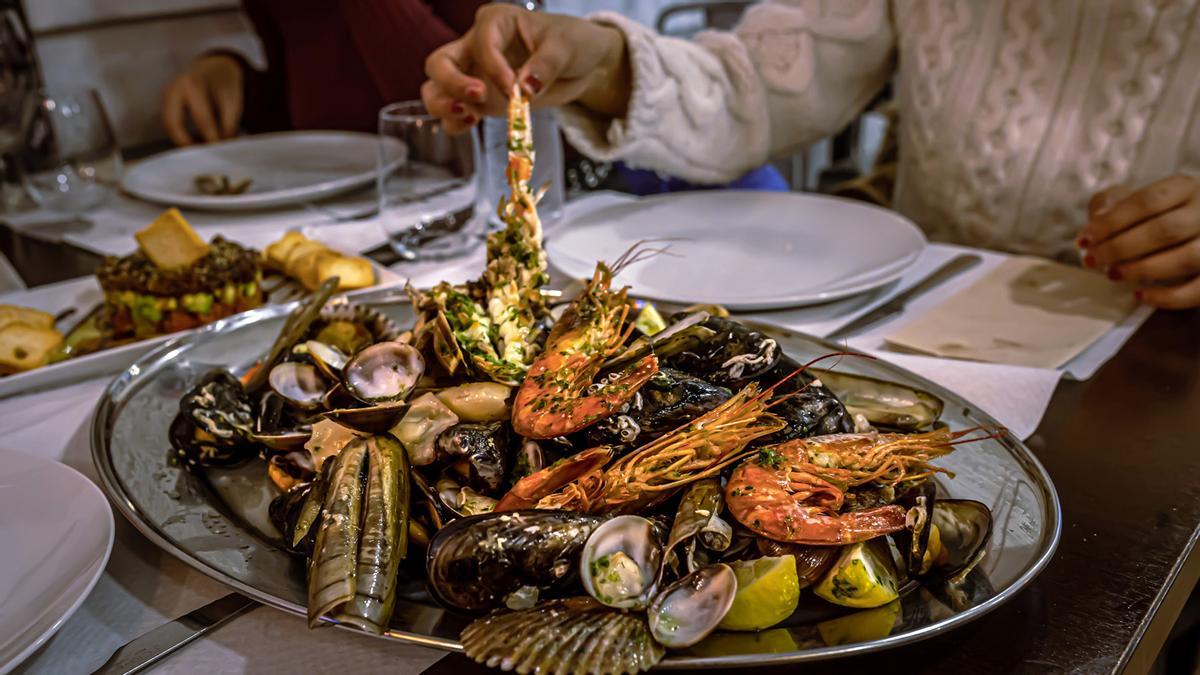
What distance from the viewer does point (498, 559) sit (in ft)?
1.64

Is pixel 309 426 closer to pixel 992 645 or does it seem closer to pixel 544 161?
pixel 992 645

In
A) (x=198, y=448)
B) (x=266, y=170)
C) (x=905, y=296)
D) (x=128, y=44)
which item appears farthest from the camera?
(x=128, y=44)

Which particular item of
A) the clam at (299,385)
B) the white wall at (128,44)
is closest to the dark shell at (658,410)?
the clam at (299,385)

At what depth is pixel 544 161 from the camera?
4.28 feet

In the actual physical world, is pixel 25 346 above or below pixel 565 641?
below

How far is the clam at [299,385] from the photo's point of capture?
70 cm

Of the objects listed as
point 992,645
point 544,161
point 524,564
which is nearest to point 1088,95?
point 544,161

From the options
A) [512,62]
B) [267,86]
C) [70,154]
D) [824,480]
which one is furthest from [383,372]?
[267,86]

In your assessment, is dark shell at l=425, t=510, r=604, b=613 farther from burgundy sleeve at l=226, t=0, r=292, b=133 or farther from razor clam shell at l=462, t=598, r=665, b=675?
burgundy sleeve at l=226, t=0, r=292, b=133

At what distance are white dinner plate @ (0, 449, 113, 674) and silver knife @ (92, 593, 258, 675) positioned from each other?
0.04 m

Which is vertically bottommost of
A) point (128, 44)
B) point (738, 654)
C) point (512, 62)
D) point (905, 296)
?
point (128, 44)

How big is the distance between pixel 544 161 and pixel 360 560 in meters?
0.88

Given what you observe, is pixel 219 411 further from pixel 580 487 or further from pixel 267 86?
pixel 267 86

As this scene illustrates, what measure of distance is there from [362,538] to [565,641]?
14 cm
